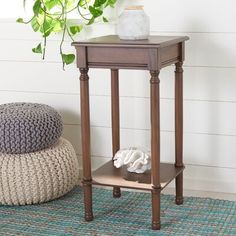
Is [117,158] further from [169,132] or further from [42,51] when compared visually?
[42,51]

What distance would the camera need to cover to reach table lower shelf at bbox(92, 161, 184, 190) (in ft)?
8.14

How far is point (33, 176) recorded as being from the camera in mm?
2682

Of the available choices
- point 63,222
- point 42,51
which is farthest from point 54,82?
point 63,222

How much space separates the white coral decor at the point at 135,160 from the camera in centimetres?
262

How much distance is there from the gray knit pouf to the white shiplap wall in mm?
334

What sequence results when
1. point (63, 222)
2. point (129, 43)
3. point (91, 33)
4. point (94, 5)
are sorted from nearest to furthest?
1. point (129, 43)
2. point (63, 222)
3. point (94, 5)
4. point (91, 33)

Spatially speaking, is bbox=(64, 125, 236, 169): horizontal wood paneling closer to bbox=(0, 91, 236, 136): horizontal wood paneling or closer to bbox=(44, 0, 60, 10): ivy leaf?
bbox=(0, 91, 236, 136): horizontal wood paneling

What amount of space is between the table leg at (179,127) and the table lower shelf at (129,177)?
2.1 inches

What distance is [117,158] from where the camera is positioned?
8.78ft

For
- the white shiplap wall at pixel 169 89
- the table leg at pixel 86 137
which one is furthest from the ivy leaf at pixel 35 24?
the table leg at pixel 86 137

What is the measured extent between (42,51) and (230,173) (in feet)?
3.59

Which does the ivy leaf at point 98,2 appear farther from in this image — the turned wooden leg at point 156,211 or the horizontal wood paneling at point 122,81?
the turned wooden leg at point 156,211

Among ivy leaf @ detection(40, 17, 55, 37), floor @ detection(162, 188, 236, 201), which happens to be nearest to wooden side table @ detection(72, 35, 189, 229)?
floor @ detection(162, 188, 236, 201)

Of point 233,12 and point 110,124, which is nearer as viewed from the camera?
point 233,12
